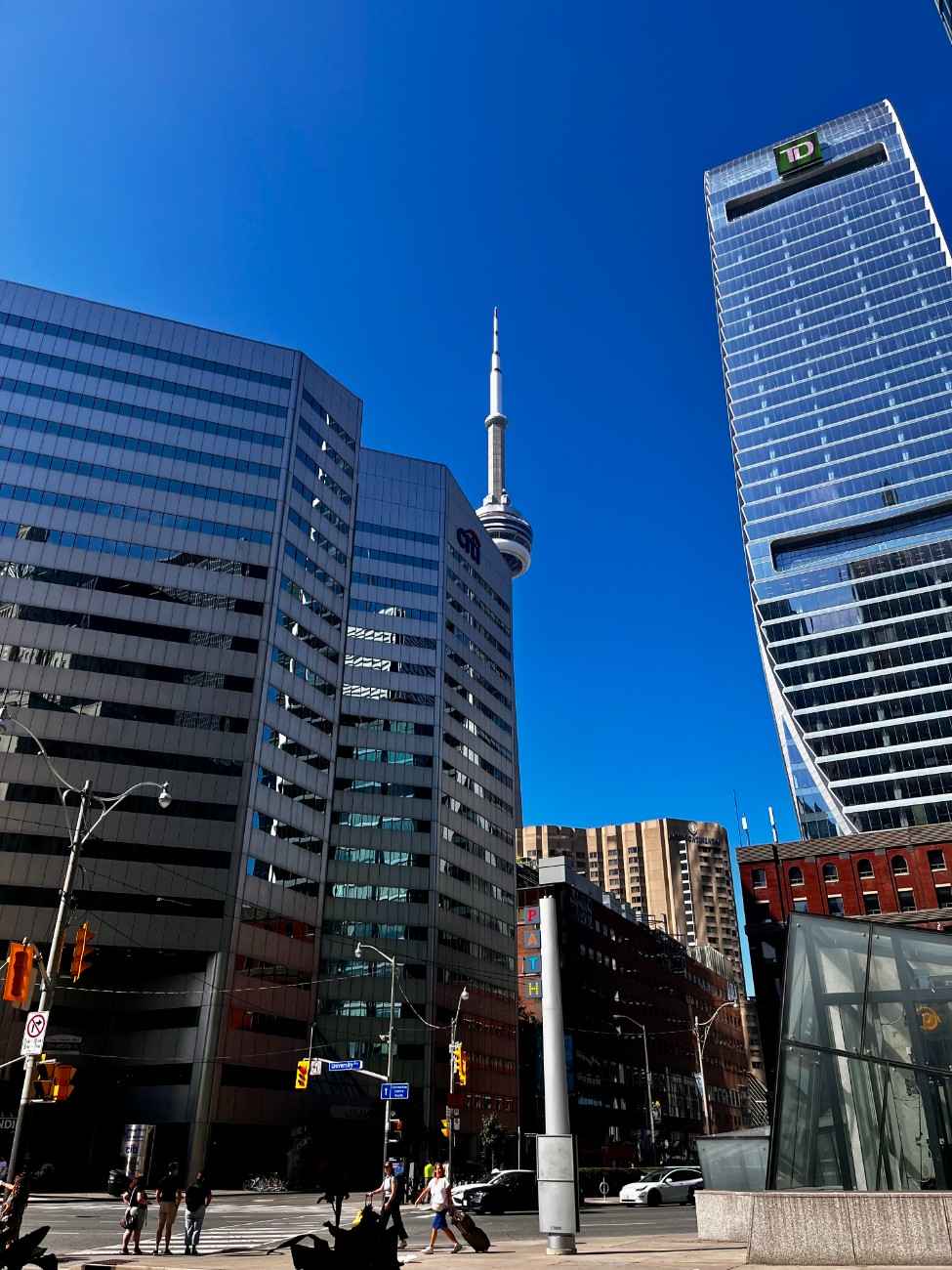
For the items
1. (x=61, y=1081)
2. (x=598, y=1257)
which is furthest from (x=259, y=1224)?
(x=598, y=1257)

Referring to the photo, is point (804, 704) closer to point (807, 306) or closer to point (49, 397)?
point (807, 306)

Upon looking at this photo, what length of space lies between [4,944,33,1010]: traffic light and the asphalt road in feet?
17.2

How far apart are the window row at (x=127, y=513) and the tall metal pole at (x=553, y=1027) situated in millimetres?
63310

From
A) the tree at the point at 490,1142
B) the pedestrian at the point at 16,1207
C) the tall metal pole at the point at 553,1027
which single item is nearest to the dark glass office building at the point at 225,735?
the tree at the point at 490,1142

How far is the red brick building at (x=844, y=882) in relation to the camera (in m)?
95.4

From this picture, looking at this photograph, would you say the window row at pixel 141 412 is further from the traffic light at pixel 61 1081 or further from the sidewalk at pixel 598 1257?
the sidewalk at pixel 598 1257

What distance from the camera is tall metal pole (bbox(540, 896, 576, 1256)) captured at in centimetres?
1920

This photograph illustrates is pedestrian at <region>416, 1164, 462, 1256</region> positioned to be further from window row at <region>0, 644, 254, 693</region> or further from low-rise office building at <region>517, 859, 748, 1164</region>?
low-rise office building at <region>517, 859, 748, 1164</region>

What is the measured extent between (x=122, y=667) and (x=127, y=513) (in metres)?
13.7

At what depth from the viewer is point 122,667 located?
70438 mm

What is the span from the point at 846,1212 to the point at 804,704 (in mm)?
147438

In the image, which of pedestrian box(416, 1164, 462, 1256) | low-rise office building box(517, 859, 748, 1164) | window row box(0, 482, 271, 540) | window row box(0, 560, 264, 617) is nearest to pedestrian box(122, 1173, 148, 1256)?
pedestrian box(416, 1164, 462, 1256)

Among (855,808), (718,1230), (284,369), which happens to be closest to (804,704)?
(855,808)

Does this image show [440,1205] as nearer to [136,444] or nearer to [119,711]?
[119,711]
